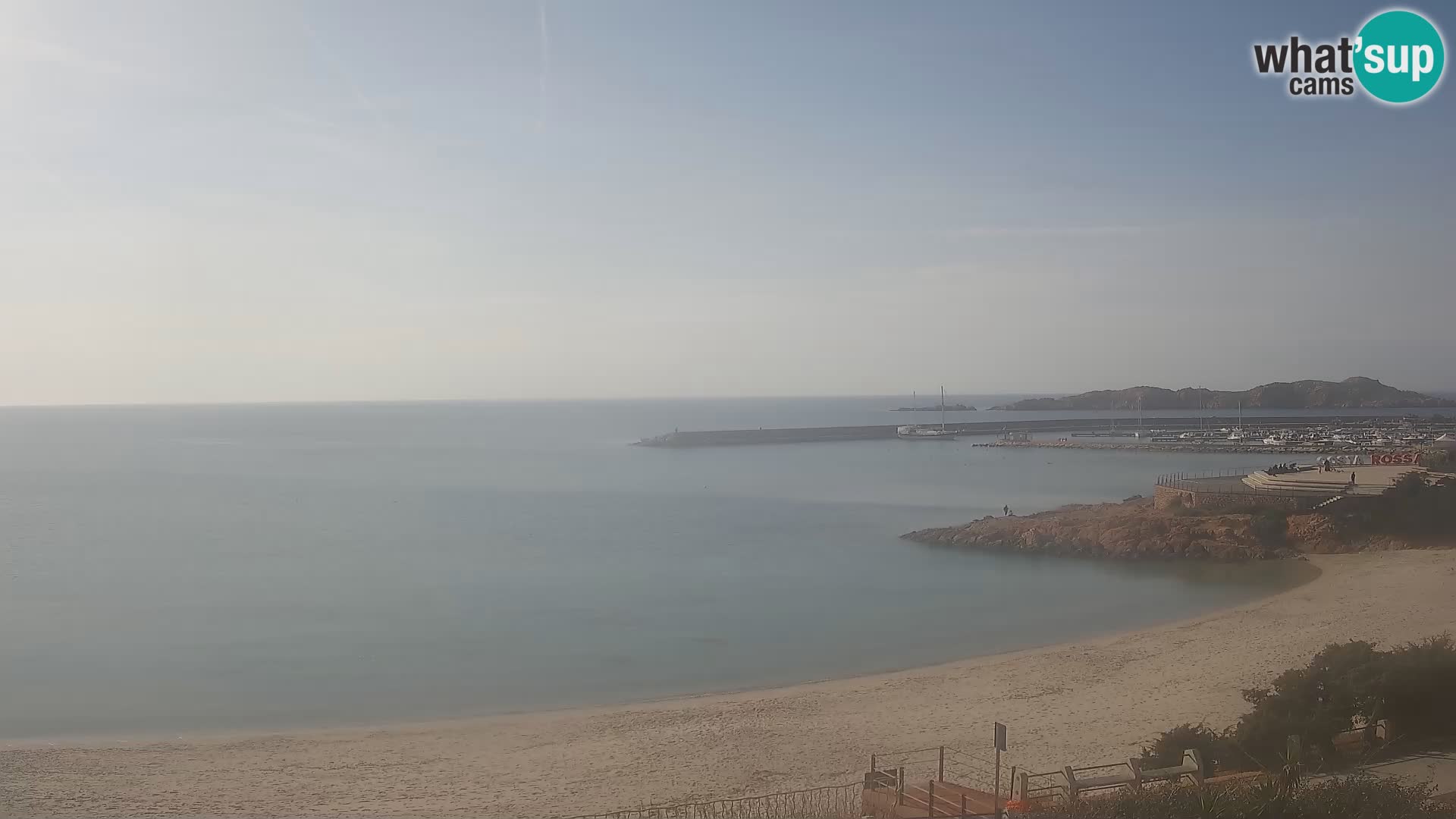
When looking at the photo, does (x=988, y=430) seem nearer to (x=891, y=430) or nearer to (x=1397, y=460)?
(x=891, y=430)

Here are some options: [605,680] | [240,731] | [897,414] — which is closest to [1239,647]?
[605,680]

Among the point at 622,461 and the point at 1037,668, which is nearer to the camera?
the point at 1037,668

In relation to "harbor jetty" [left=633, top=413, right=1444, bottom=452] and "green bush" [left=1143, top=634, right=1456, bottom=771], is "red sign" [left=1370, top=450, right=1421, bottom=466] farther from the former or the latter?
"harbor jetty" [left=633, top=413, right=1444, bottom=452]

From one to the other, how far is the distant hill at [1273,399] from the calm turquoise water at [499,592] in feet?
330

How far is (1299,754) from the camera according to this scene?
737 centimetres

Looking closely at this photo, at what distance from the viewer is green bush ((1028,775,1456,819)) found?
222 inches

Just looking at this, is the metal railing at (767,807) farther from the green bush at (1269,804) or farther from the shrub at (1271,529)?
the shrub at (1271,529)

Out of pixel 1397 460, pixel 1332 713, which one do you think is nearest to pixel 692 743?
pixel 1332 713

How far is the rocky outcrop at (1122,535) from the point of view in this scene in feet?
84.6

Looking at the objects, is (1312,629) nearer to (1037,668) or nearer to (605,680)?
(1037,668)

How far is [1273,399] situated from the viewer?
140750mm

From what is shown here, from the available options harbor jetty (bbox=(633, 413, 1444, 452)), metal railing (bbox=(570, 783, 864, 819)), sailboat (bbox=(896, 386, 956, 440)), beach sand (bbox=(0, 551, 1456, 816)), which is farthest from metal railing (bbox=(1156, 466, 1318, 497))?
sailboat (bbox=(896, 386, 956, 440))

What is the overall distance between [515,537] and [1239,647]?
24.4 m

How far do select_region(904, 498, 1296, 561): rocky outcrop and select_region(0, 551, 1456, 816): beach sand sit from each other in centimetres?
867
